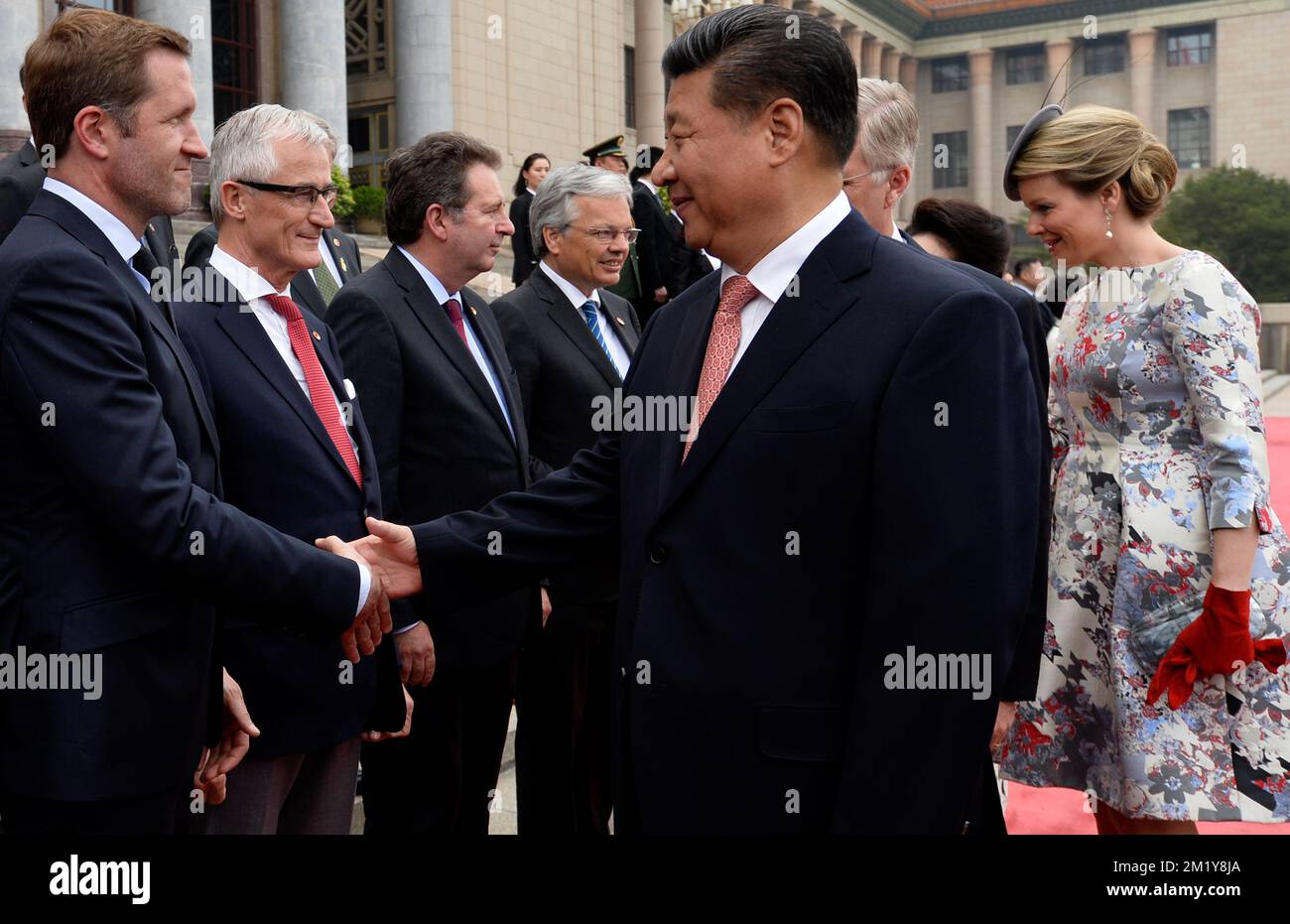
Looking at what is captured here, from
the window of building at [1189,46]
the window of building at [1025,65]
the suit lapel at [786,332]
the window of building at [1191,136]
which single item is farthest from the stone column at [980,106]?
the suit lapel at [786,332]

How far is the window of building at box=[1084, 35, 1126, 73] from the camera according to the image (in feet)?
213

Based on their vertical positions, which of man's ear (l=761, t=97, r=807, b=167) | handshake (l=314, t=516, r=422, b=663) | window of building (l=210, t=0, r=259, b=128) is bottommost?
handshake (l=314, t=516, r=422, b=663)

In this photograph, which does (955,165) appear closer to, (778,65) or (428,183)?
(428,183)

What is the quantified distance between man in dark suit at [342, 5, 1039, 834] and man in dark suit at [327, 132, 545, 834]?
1.61m

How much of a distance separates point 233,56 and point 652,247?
53.0ft

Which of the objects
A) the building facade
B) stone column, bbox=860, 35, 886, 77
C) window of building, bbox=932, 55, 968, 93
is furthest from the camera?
window of building, bbox=932, 55, 968, 93

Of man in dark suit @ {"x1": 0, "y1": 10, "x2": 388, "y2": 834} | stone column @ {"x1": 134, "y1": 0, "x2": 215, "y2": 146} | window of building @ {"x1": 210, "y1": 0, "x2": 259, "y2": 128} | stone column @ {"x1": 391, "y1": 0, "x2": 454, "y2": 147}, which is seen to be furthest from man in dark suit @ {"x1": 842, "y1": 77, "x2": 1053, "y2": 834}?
stone column @ {"x1": 391, "y1": 0, "x2": 454, "y2": 147}

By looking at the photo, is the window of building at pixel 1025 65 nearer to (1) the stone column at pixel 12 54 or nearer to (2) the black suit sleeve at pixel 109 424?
(1) the stone column at pixel 12 54

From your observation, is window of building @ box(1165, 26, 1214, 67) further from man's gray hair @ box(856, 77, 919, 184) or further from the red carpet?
man's gray hair @ box(856, 77, 919, 184)

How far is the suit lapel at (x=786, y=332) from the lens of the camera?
218cm

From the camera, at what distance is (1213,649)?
3.21 m

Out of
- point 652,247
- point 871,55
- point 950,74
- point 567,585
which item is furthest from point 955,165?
point 567,585

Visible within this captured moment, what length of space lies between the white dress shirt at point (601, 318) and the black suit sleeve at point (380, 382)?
1027 mm
